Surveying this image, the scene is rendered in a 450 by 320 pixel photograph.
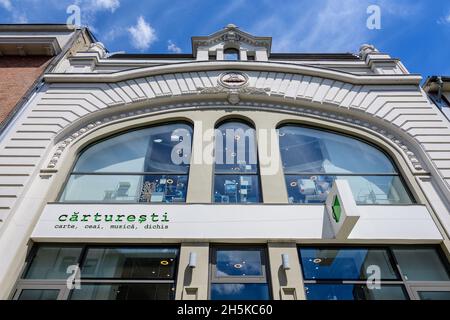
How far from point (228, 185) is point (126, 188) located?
2860 mm

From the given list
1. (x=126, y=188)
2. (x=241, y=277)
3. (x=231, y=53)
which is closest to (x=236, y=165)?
(x=126, y=188)

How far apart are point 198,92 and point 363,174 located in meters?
6.12

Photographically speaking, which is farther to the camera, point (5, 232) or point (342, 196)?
point (5, 232)

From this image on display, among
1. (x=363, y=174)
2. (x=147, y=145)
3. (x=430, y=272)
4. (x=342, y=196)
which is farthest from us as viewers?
(x=147, y=145)

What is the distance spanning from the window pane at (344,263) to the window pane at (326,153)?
275 centimetres

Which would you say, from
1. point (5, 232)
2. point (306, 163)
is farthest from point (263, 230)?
point (5, 232)

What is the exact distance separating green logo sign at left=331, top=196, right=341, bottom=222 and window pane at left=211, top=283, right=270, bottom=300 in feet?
6.96

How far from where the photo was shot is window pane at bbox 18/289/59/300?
6578mm

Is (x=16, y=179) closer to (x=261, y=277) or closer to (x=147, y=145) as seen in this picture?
(x=147, y=145)

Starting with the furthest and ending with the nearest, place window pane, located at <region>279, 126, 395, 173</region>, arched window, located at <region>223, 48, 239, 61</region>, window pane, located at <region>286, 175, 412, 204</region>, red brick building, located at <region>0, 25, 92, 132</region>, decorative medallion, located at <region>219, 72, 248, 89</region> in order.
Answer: arched window, located at <region>223, 48, 239, 61</region> → decorative medallion, located at <region>219, 72, 248, 89</region> → red brick building, located at <region>0, 25, 92, 132</region> → window pane, located at <region>279, 126, 395, 173</region> → window pane, located at <region>286, 175, 412, 204</region>

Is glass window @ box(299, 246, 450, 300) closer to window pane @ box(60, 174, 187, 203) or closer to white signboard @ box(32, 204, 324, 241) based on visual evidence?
white signboard @ box(32, 204, 324, 241)

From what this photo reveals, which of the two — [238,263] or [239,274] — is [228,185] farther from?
[239,274]

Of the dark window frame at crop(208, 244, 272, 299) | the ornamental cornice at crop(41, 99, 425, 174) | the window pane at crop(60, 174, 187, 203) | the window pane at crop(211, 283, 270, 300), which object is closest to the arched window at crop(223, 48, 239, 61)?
the ornamental cornice at crop(41, 99, 425, 174)

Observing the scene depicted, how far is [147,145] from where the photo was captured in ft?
33.9
